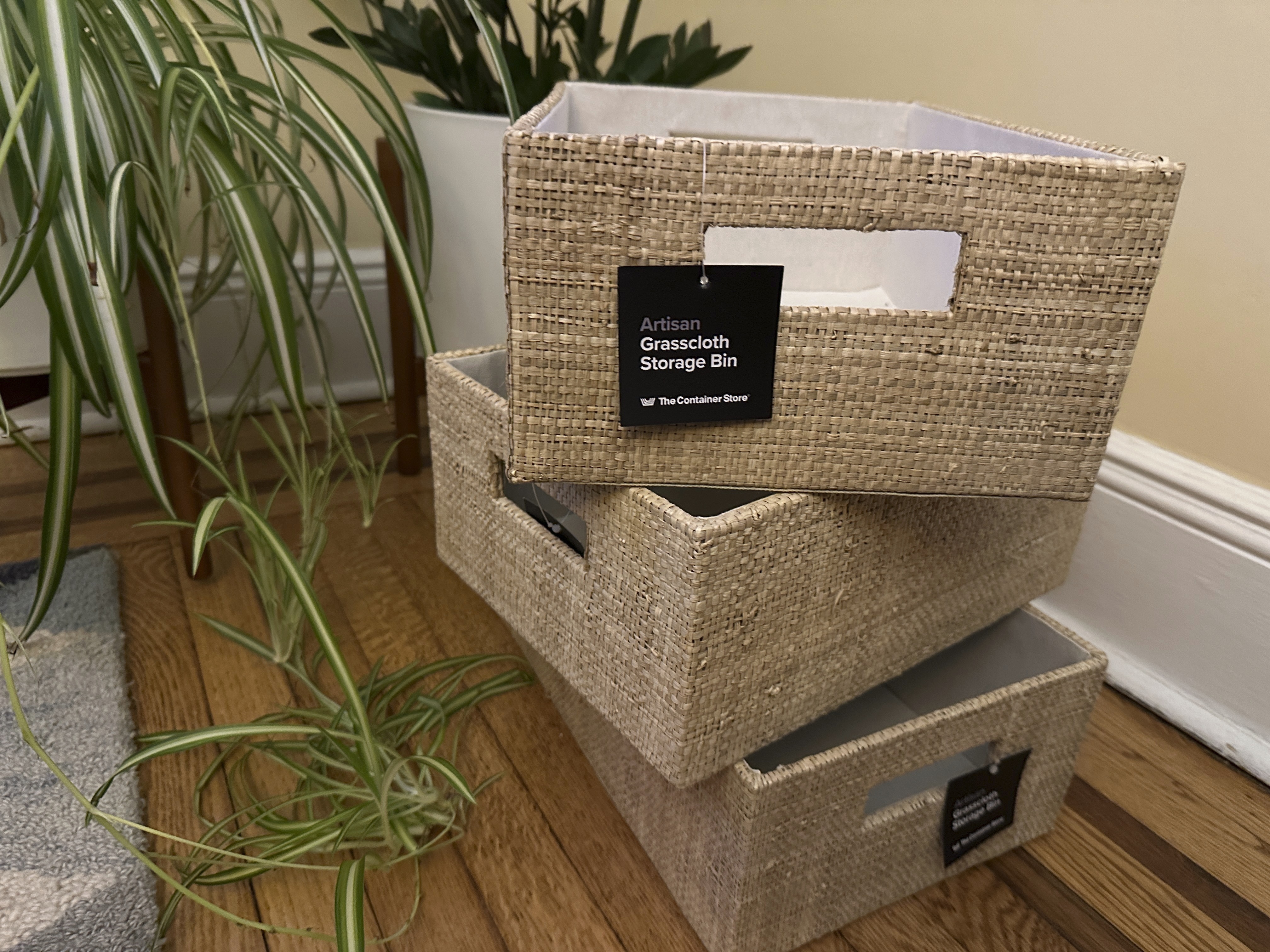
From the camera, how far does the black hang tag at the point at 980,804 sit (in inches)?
29.5

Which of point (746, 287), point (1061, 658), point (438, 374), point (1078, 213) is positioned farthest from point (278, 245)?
point (1061, 658)

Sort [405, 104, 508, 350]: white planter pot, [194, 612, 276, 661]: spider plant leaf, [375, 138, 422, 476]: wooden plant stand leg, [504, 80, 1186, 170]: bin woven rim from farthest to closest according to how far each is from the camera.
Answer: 1. [375, 138, 422, 476]: wooden plant stand leg
2. [405, 104, 508, 350]: white planter pot
3. [194, 612, 276, 661]: spider plant leaf
4. [504, 80, 1186, 170]: bin woven rim

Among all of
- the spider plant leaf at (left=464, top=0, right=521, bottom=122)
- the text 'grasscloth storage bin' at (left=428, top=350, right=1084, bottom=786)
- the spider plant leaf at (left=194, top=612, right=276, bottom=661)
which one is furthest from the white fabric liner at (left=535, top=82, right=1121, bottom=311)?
the spider plant leaf at (left=194, top=612, right=276, bottom=661)

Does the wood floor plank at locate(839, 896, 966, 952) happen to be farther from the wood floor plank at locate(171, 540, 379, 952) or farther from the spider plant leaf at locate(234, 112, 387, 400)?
the spider plant leaf at locate(234, 112, 387, 400)

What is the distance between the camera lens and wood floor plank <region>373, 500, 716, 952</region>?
0.75 metres

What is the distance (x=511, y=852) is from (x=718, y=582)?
37 centimetres

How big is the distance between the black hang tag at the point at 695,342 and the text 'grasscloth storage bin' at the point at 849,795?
26 centimetres

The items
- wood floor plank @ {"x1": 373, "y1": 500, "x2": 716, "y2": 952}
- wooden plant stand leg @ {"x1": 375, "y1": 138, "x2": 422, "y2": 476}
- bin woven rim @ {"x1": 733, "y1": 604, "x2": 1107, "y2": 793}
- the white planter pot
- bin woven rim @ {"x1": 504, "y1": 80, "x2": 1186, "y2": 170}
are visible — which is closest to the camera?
bin woven rim @ {"x1": 504, "y1": 80, "x2": 1186, "y2": 170}

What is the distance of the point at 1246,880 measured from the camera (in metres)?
0.81

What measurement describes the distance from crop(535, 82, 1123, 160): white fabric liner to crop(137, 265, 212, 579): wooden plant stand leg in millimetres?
489

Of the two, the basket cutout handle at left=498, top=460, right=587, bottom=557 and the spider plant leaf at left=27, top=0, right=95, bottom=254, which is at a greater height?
the spider plant leaf at left=27, top=0, right=95, bottom=254

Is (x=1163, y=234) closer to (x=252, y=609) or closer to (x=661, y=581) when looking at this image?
(x=661, y=581)

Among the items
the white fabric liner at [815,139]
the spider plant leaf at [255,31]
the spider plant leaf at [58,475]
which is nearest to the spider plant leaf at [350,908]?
the spider plant leaf at [58,475]

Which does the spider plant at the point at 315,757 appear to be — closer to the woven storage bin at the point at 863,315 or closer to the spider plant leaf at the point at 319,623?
the spider plant leaf at the point at 319,623
